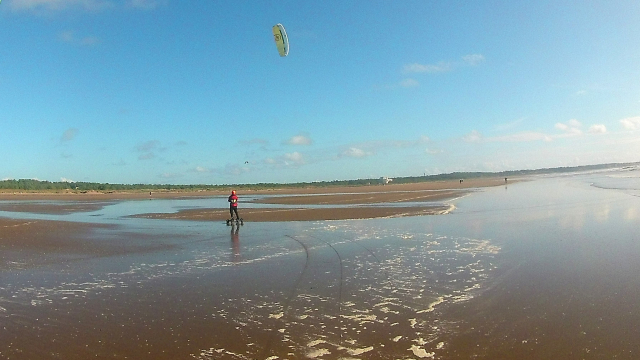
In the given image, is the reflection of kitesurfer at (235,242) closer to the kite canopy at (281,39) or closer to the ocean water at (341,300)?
the ocean water at (341,300)

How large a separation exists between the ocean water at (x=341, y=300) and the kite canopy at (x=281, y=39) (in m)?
9.32

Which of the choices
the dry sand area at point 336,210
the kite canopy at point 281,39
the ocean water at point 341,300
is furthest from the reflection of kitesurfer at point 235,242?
the kite canopy at point 281,39

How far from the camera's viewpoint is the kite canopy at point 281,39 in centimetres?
1945

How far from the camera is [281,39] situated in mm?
19625

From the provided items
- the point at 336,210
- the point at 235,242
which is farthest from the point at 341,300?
the point at 336,210

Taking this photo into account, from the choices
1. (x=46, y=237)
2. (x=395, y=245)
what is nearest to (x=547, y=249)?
(x=395, y=245)

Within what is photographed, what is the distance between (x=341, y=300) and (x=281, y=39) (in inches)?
580

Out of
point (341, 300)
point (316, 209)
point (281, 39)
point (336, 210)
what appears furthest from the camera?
point (316, 209)

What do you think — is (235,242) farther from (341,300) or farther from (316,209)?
(316,209)

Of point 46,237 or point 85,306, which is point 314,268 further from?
point 46,237

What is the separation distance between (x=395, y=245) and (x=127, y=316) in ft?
27.1

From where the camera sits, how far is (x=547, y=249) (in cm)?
1143

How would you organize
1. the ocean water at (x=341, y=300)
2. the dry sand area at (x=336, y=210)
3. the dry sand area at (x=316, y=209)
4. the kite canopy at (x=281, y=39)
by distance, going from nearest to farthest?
the ocean water at (x=341, y=300) < the kite canopy at (x=281, y=39) < the dry sand area at (x=336, y=210) < the dry sand area at (x=316, y=209)

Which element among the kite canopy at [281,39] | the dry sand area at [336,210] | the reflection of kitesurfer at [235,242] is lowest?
the reflection of kitesurfer at [235,242]
